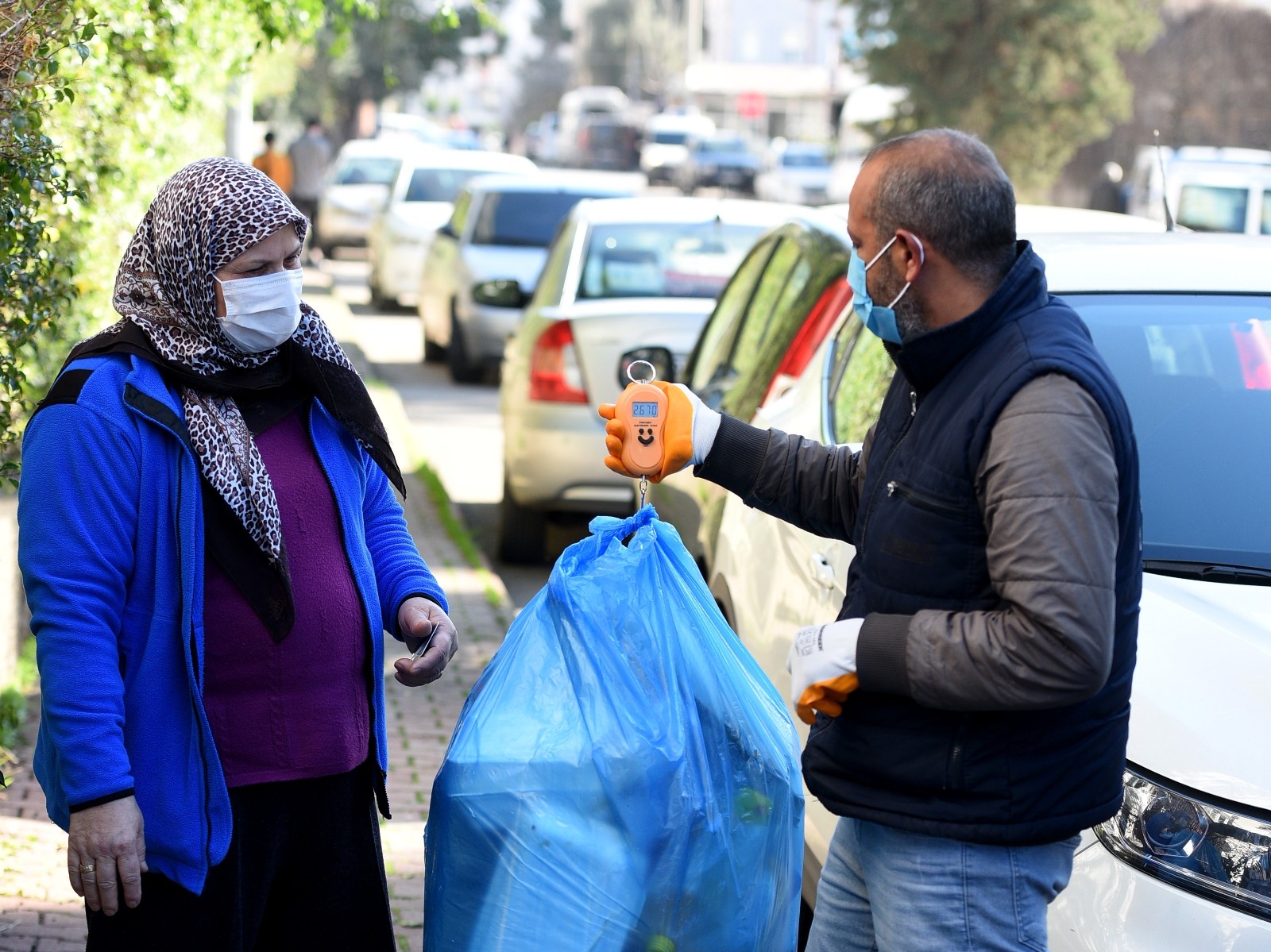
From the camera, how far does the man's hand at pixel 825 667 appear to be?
2.06 meters

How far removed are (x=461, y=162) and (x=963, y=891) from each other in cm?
1629

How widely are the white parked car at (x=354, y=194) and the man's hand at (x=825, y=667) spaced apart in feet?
63.2

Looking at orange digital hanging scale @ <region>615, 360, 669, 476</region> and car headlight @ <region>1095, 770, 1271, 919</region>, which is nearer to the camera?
car headlight @ <region>1095, 770, 1271, 919</region>

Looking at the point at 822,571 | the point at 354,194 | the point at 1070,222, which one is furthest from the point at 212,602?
the point at 354,194

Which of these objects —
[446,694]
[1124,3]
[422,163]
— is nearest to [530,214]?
[422,163]

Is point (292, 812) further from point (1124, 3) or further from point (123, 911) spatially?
point (1124, 3)

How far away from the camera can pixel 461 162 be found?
58.0 feet

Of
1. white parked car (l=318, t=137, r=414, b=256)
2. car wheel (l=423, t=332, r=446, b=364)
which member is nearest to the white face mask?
car wheel (l=423, t=332, r=446, b=364)

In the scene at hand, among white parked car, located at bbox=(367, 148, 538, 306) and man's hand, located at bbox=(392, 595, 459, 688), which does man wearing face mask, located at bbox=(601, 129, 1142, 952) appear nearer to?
man's hand, located at bbox=(392, 595, 459, 688)

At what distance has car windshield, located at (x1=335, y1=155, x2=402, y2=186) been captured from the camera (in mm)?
22391

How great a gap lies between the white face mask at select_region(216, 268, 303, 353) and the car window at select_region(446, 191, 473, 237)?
10.3 m

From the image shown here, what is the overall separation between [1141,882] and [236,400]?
154 centimetres

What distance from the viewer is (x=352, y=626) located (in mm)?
2482

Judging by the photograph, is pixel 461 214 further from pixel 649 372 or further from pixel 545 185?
pixel 649 372
